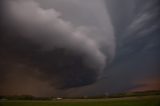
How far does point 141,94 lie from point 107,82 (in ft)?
1.05

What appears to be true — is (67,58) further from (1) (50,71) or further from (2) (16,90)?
(2) (16,90)

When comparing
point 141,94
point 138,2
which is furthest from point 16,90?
point 138,2

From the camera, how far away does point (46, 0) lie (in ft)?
9.80

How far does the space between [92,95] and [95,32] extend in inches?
21.7

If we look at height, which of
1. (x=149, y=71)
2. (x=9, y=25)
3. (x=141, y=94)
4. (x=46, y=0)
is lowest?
(x=141, y=94)

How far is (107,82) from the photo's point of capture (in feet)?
9.73

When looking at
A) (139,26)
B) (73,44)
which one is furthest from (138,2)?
(73,44)

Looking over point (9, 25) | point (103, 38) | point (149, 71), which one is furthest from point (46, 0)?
point (149, 71)

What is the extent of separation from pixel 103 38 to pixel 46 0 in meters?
0.61

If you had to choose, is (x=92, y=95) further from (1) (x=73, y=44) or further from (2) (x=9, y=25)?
(2) (x=9, y=25)

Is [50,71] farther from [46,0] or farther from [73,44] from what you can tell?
[46,0]

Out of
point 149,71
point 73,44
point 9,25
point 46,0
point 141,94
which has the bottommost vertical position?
point 141,94

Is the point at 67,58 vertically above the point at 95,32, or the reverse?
the point at 95,32

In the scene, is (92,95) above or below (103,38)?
below
